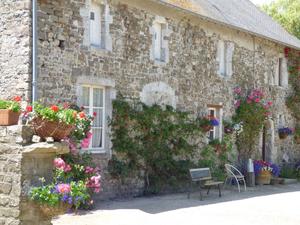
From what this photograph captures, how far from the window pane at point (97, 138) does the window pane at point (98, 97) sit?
22.1 inches

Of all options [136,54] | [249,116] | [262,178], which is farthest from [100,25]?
[262,178]

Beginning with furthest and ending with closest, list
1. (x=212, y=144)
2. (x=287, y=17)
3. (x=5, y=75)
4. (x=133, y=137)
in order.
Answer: (x=287, y=17), (x=212, y=144), (x=133, y=137), (x=5, y=75)

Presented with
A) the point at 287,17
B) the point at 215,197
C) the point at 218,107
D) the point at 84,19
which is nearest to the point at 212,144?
the point at 218,107

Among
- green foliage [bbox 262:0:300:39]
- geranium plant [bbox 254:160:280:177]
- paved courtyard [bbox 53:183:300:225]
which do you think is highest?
green foliage [bbox 262:0:300:39]

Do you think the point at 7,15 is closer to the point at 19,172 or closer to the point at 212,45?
the point at 19,172

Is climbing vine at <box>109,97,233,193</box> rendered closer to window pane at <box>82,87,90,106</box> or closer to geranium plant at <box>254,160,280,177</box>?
window pane at <box>82,87,90,106</box>

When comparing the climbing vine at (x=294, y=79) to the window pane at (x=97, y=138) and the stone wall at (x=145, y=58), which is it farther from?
the window pane at (x=97, y=138)

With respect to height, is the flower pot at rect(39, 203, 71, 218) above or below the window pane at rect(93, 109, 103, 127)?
below

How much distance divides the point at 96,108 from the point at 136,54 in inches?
72.6

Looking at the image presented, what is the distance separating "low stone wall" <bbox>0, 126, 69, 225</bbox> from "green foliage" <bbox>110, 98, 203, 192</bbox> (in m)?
5.00

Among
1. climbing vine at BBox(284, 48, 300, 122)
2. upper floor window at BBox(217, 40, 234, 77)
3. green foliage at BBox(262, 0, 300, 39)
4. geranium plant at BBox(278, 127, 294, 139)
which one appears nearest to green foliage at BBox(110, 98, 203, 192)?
upper floor window at BBox(217, 40, 234, 77)

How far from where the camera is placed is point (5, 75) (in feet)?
34.2

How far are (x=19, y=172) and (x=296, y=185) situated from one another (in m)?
12.1

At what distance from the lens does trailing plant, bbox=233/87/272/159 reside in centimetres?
1683
